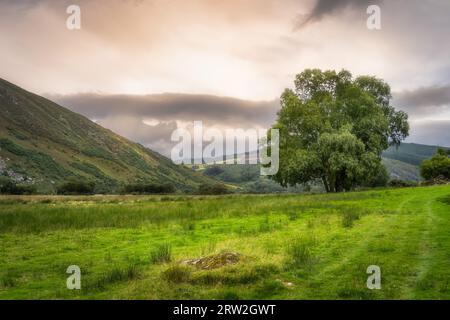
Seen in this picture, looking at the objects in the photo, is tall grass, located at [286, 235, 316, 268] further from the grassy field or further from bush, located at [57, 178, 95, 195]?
bush, located at [57, 178, 95, 195]

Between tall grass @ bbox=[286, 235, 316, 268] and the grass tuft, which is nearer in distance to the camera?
the grass tuft

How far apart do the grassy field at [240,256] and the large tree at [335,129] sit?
78.8 feet

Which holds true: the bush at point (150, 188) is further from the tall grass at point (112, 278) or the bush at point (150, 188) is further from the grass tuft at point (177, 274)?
the grass tuft at point (177, 274)

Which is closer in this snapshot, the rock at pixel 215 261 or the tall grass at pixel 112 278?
the tall grass at pixel 112 278

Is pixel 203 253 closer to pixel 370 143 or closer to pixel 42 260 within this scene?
pixel 42 260

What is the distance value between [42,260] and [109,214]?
15.6 metres

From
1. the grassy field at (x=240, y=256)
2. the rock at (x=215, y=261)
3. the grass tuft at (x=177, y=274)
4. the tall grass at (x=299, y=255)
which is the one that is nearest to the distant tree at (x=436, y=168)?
the grassy field at (x=240, y=256)

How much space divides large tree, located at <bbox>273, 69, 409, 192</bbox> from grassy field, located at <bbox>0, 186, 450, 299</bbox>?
2402 centimetres

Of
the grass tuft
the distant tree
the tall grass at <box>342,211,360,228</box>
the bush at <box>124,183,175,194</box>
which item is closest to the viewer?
the grass tuft

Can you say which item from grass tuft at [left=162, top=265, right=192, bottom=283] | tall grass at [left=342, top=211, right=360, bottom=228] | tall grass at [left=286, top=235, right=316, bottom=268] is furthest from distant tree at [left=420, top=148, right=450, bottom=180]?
grass tuft at [left=162, top=265, right=192, bottom=283]

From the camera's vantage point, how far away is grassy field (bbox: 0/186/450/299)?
423 inches

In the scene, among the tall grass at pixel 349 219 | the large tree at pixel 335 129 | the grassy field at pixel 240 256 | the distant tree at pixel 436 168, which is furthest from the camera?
the distant tree at pixel 436 168

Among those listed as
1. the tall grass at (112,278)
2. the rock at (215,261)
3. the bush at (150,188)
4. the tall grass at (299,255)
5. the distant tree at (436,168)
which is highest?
the distant tree at (436,168)

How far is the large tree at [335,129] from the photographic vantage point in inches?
2020
